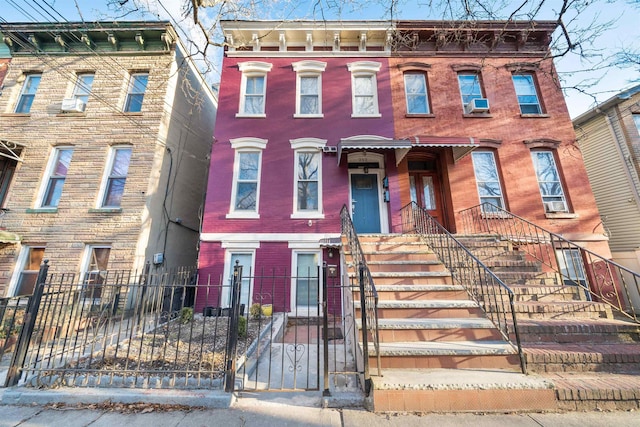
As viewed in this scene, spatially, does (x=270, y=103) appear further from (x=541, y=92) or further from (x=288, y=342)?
(x=541, y=92)

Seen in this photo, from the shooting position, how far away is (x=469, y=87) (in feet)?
32.4

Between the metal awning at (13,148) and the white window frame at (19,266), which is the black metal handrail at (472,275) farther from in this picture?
the metal awning at (13,148)

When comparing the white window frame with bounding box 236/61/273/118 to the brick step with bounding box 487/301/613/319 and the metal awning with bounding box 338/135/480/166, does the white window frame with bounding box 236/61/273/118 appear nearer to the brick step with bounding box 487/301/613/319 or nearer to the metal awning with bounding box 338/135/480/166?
the metal awning with bounding box 338/135/480/166

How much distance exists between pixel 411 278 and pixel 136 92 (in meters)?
11.6

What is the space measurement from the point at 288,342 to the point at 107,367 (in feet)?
9.80

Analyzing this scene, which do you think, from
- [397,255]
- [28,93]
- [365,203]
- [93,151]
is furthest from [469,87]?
[28,93]

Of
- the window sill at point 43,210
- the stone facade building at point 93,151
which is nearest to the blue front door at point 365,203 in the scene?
the stone facade building at point 93,151

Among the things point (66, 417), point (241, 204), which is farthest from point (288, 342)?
point (241, 204)

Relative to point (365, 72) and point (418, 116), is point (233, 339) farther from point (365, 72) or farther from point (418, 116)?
point (365, 72)

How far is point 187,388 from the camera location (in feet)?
11.1

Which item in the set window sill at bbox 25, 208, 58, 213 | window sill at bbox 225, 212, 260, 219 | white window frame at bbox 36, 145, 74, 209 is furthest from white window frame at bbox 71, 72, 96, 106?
window sill at bbox 225, 212, 260, 219

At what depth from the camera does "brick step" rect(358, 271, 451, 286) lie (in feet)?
17.1

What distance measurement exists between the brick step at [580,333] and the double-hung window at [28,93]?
16472 mm

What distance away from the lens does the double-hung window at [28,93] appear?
9.48 meters
